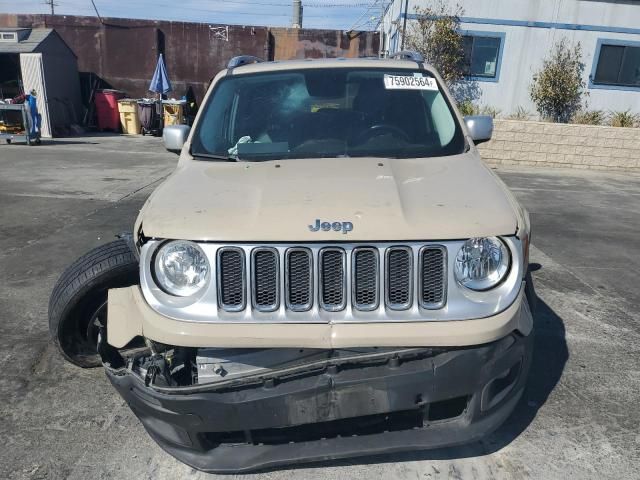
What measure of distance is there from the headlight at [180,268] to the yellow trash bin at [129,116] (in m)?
18.4

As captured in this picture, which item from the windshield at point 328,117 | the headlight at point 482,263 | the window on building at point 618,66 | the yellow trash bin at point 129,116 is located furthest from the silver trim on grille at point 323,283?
A: the yellow trash bin at point 129,116

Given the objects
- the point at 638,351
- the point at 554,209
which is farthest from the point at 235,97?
the point at 554,209

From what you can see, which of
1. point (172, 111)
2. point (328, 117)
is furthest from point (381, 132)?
point (172, 111)

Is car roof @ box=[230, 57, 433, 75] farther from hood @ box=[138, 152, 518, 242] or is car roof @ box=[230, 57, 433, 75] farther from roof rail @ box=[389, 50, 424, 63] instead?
hood @ box=[138, 152, 518, 242]

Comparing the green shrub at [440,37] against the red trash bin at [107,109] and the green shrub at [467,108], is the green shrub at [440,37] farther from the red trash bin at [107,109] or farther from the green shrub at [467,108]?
the red trash bin at [107,109]

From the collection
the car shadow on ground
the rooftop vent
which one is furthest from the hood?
the rooftop vent

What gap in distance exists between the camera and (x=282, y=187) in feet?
8.71

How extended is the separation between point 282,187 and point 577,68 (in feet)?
51.0

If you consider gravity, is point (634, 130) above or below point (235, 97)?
below

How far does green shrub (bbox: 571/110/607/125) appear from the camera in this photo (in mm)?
14750

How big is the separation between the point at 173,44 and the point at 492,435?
21.1m

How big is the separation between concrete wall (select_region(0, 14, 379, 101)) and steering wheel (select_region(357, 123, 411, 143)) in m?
18.2

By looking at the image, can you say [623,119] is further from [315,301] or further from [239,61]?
[315,301]

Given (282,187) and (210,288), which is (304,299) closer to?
(210,288)
